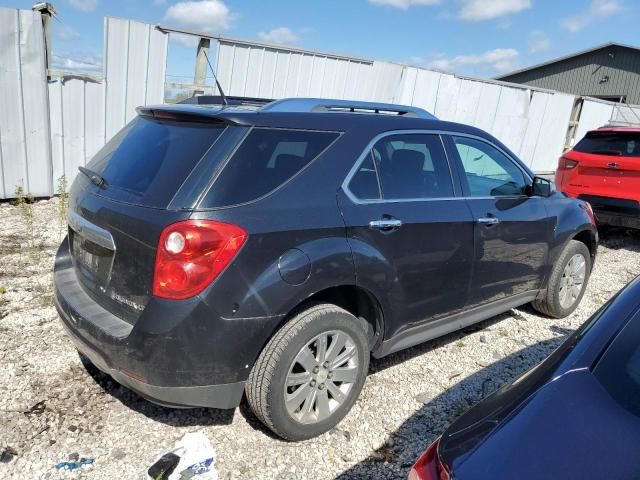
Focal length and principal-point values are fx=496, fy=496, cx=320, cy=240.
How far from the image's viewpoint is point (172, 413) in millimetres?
2908

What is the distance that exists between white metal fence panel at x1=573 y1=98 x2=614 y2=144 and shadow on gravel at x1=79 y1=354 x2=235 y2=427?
50.0 ft

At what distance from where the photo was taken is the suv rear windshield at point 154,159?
2.37 meters

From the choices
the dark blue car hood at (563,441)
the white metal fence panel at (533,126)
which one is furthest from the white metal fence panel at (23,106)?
the white metal fence panel at (533,126)

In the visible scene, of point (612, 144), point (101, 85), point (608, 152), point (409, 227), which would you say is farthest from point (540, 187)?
point (101, 85)

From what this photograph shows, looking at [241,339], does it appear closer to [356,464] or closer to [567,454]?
[356,464]

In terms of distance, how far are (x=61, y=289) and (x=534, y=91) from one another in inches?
529

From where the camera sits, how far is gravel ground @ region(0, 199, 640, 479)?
2533 millimetres

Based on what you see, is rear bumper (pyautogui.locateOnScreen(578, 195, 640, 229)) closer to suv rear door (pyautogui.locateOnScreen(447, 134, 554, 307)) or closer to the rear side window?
suv rear door (pyautogui.locateOnScreen(447, 134, 554, 307))

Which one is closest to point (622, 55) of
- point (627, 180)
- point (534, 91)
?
point (534, 91)

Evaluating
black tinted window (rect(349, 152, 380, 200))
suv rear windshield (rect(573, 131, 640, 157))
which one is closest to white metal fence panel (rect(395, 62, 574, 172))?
suv rear windshield (rect(573, 131, 640, 157))

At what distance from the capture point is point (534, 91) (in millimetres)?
13320

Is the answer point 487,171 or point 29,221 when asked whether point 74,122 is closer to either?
point 29,221

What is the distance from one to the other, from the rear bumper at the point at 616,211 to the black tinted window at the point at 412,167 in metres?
4.73

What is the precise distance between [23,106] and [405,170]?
5.76 m
